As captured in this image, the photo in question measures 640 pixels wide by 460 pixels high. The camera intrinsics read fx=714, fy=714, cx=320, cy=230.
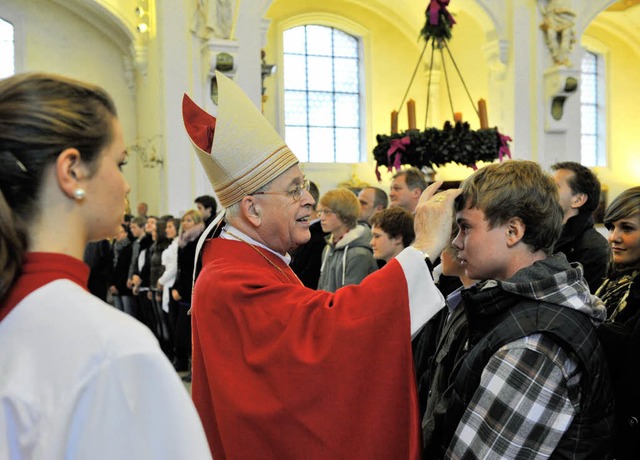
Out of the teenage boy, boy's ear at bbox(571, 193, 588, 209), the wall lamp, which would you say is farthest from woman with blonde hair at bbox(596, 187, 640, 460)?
the wall lamp

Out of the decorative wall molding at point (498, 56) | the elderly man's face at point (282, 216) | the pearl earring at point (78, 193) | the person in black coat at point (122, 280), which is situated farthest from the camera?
the decorative wall molding at point (498, 56)

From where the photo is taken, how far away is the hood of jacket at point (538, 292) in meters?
1.70

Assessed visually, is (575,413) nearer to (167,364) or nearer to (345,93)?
(167,364)

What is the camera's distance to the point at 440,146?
17.7 feet

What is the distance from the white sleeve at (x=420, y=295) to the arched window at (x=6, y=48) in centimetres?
1225

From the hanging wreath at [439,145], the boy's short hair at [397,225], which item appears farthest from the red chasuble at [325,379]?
the hanging wreath at [439,145]

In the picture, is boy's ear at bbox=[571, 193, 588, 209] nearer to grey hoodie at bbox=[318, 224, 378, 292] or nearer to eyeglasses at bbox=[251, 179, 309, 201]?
grey hoodie at bbox=[318, 224, 378, 292]

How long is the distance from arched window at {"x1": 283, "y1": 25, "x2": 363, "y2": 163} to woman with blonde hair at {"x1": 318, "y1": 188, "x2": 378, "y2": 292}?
8044mm

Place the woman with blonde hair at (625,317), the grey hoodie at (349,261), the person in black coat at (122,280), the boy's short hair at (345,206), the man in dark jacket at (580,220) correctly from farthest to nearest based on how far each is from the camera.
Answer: the person in black coat at (122,280), the boy's short hair at (345,206), the grey hoodie at (349,261), the man in dark jacket at (580,220), the woman with blonde hair at (625,317)

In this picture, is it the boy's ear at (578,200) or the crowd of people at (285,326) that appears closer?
the crowd of people at (285,326)

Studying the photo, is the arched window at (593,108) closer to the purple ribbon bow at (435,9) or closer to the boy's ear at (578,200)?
the purple ribbon bow at (435,9)

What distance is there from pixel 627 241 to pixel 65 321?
77.4 inches

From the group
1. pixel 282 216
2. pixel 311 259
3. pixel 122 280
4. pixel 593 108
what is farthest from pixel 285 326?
pixel 593 108

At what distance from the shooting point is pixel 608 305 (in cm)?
236
